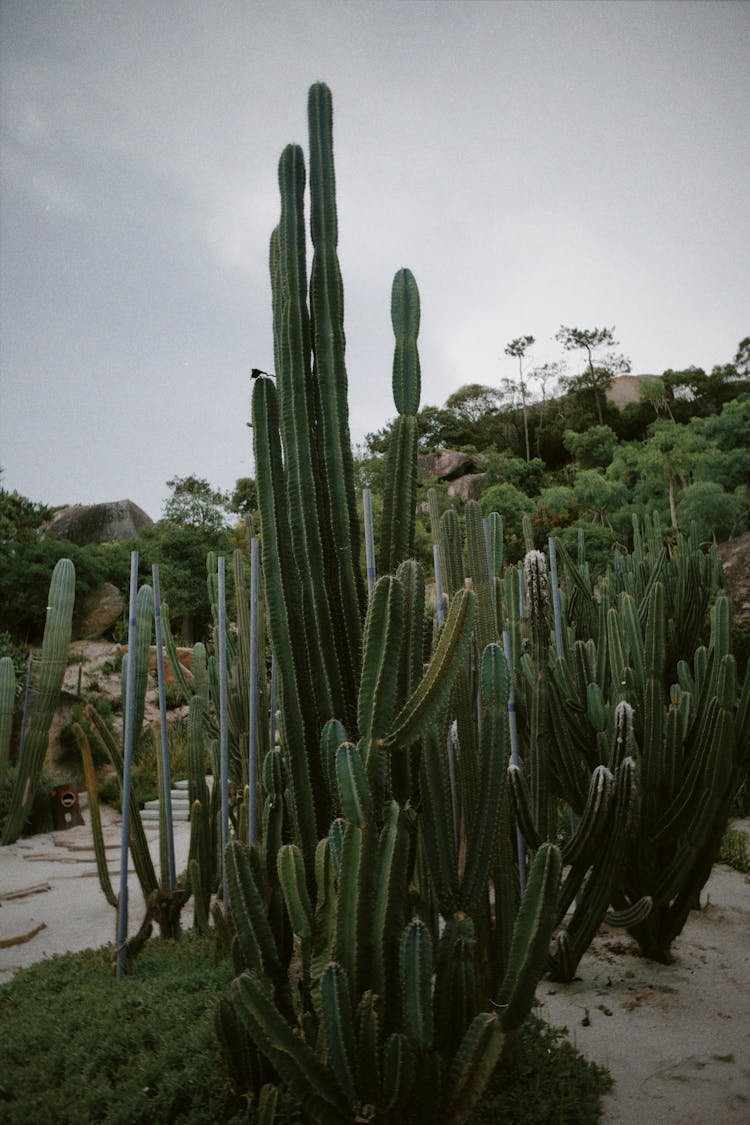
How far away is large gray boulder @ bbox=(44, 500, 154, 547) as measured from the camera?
2119 cm

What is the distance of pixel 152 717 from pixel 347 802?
35.0ft

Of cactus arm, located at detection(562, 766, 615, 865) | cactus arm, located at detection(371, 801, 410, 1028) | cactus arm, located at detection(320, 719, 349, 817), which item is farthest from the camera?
cactus arm, located at detection(562, 766, 615, 865)

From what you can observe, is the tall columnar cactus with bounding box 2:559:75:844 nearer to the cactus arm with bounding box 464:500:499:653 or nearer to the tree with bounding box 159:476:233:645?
the cactus arm with bounding box 464:500:499:653

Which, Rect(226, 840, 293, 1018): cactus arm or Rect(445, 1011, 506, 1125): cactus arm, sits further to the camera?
Rect(226, 840, 293, 1018): cactus arm

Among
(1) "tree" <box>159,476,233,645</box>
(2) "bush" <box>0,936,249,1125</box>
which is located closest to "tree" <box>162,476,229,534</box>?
(1) "tree" <box>159,476,233,645</box>

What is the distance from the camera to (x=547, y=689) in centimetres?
326

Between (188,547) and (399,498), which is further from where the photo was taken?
(188,547)

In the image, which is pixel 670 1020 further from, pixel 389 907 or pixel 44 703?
pixel 44 703

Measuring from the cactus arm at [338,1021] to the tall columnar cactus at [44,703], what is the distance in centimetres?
670

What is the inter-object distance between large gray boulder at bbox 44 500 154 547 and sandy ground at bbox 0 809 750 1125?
1734cm

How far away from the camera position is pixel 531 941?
5.36ft

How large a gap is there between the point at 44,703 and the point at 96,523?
1484 centimetres

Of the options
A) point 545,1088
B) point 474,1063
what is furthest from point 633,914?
point 474,1063

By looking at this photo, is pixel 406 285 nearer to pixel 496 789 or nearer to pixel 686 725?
pixel 496 789
